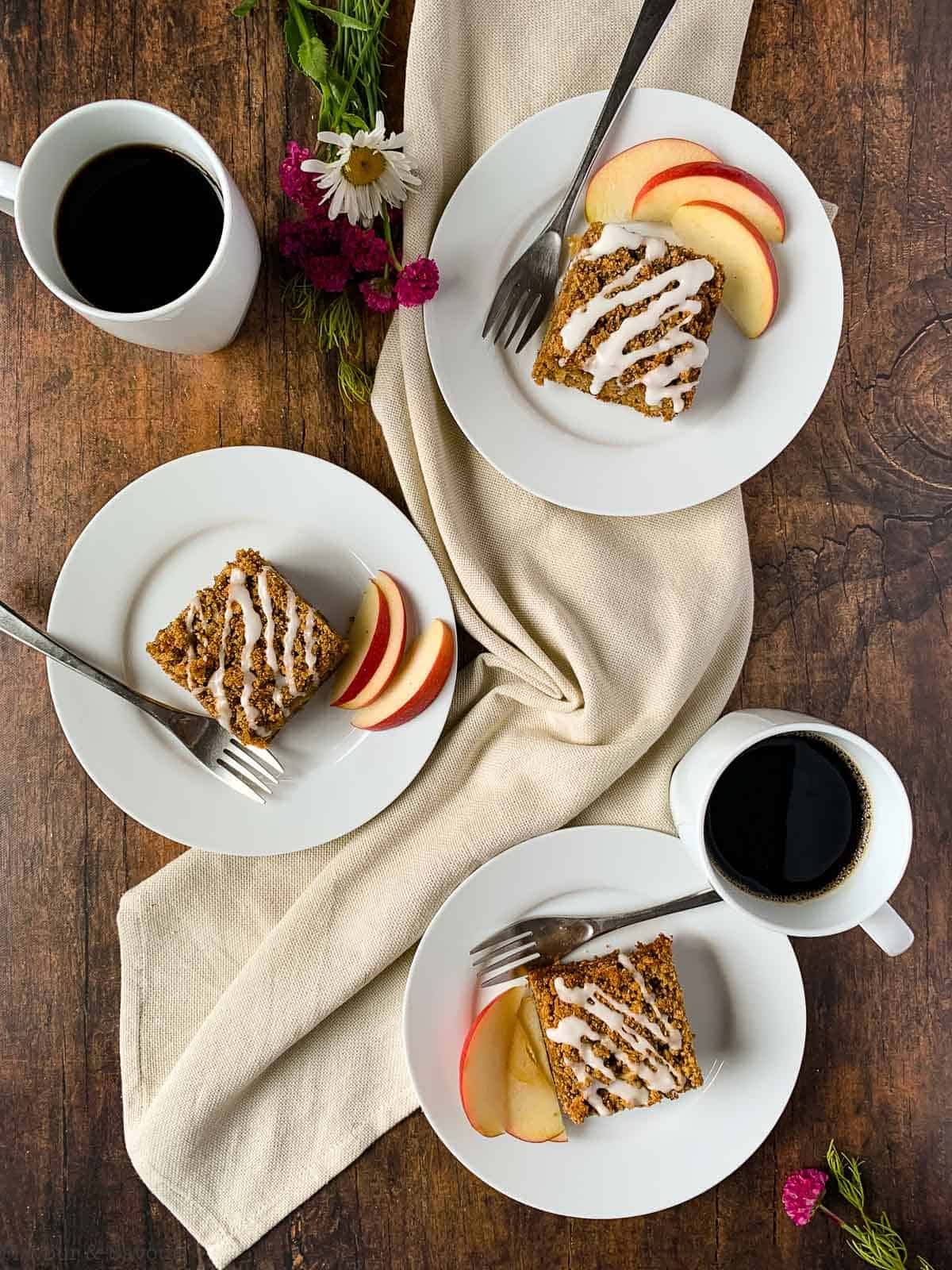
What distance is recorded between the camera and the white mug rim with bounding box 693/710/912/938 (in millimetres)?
1289

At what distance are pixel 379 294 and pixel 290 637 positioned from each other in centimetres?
53

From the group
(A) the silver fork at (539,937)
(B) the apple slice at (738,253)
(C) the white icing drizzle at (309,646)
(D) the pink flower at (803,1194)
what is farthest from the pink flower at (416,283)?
(D) the pink flower at (803,1194)

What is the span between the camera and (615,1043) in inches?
56.4

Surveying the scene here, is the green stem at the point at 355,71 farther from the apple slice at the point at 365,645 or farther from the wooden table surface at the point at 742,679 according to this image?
the apple slice at the point at 365,645

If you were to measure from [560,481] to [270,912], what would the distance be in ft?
2.76

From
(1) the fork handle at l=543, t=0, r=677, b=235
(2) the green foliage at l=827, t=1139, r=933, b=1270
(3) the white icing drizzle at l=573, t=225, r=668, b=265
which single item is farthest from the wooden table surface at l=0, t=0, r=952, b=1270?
(3) the white icing drizzle at l=573, t=225, r=668, b=265

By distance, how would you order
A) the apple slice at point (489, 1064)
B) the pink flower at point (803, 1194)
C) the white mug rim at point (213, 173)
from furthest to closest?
the pink flower at point (803, 1194), the apple slice at point (489, 1064), the white mug rim at point (213, 173)

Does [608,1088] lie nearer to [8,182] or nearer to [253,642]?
[253,642]

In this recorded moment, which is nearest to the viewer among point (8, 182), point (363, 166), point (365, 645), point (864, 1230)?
point (8, 182)

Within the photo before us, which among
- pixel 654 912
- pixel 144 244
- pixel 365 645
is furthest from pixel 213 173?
pixel 654 912

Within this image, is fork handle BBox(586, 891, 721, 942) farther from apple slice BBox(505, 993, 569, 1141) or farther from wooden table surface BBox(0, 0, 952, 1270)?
wooden table surface BBox(0, 0, 952, 1270)

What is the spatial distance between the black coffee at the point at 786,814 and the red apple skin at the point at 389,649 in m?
0.51

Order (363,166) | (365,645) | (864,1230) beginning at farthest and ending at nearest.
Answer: (864,1230), (365,645), (363,166)

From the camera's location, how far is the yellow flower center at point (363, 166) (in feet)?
4.44
